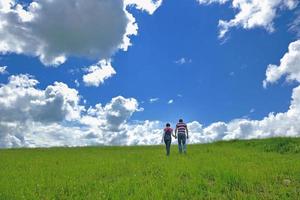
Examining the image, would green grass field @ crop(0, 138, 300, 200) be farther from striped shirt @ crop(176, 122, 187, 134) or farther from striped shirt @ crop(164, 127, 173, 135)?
striped shirt @ crop(164, 127, 173, 135)

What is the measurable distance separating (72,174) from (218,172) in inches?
305

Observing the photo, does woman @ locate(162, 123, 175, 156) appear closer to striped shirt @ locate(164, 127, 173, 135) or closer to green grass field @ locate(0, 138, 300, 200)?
striped shirt @ locate(164, 127, 173, 135)

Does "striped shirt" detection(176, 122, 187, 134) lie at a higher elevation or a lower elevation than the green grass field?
higher

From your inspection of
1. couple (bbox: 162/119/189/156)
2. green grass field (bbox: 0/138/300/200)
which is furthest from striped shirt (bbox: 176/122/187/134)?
green grass field (bbox: 0/138/300/200)

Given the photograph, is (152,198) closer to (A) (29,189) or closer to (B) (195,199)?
(B) (195,199)

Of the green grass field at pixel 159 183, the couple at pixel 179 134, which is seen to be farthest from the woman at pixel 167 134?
the green grass field at pixel 159 183

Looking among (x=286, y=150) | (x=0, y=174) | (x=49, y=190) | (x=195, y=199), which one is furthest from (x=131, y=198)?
(x=286, y=150)

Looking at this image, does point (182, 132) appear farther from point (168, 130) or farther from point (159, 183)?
point (159, 183)

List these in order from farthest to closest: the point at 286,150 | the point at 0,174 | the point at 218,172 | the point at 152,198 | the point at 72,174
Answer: the point at 286,150
the point at 0,174
the point at 72,174
the point at 218,172
the point at 152,198

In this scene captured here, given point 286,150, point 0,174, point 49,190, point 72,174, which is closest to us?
point 49,190

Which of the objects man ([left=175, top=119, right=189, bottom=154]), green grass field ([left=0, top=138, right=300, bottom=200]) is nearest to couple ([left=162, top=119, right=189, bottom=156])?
man ([left=175, top=119, right=189, bottom=154])

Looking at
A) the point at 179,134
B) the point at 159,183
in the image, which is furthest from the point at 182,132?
the point at 159,183

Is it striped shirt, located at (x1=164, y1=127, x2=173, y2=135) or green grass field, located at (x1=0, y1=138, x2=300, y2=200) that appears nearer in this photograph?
green grass field, located at (x1=0, y1=138, x2=300, y2=200)

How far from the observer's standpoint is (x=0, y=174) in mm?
23156
